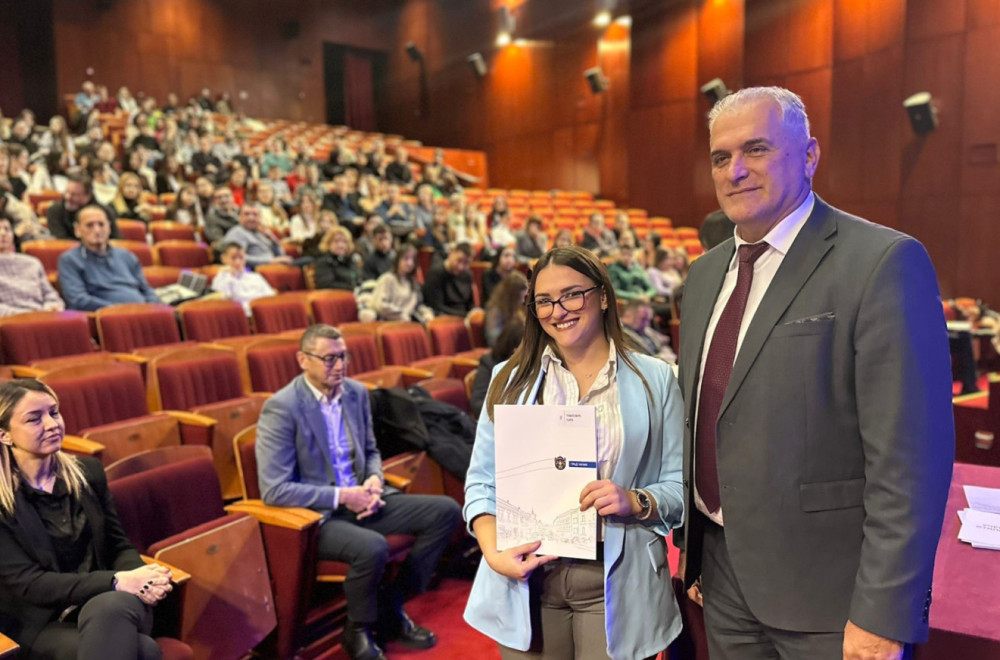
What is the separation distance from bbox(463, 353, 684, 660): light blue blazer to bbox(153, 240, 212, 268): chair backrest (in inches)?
157

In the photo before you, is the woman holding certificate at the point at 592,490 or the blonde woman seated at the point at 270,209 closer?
the woman holding certificate at the point at 592,490

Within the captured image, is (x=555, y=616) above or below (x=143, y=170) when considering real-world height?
below

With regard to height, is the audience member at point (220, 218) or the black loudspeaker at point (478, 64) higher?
the black loudspeaker at point (478, 64)

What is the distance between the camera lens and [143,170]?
6078mm

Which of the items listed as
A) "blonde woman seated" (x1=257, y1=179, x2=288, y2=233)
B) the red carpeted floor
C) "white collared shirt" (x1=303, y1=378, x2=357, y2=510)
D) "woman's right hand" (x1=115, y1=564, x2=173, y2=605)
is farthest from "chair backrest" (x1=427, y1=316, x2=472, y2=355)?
"woman's right hand" (x1=115, y1=564, x2=173, y2=605)

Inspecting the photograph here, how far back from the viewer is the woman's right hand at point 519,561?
962 millimetres

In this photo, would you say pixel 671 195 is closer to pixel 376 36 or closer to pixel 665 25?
pixel 665 25

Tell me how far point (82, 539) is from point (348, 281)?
3.11 m

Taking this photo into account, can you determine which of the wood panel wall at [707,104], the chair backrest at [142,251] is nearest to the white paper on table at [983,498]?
the chair backrest at [142,251]

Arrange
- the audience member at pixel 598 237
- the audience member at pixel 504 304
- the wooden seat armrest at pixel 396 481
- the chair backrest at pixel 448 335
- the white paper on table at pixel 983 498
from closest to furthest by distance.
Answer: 1. the white paper on table at pixel 983 498
2. the wooden seat armrest at pixel 396 481
3. the audience member at pixel 504 304
4. the chair backrest at pixel 448 335
5. the audience member at pixel 598 237

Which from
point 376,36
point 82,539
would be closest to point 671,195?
point 376,36

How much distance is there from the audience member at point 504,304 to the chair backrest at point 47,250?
7.53ft

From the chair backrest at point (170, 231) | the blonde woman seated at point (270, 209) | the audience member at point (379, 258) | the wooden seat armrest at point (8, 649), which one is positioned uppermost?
the blonde woman seated at point (270, 209)

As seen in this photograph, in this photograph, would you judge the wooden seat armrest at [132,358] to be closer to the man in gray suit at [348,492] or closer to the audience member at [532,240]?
the man in gray suit at [348,492]
